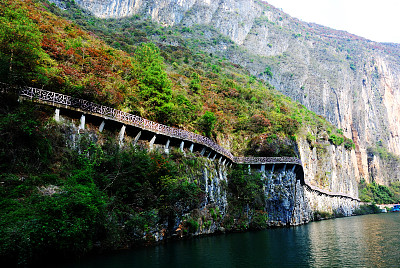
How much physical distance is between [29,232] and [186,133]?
1962 cm

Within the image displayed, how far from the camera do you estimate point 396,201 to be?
10219cm

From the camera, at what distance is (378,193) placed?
106625 mm

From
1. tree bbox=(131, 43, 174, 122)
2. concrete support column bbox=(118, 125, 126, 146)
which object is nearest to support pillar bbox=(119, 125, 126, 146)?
concrete support column bbox=(118, 125, 126, 146)

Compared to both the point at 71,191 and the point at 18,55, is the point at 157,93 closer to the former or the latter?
the point at 18,55

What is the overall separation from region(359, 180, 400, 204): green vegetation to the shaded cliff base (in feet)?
302

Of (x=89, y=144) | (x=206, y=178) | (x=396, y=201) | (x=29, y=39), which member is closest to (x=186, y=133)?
(x=206, y=178)

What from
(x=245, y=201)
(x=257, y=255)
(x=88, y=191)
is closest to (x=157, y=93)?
(x=88, y=191)

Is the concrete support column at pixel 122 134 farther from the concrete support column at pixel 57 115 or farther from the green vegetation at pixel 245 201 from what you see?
the green vegetation at pixel 245 201

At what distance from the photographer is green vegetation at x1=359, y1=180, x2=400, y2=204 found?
10238 centimetres

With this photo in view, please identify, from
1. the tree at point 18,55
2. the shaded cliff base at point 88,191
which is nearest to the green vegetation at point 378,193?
the shaded cliff base at point 88,191

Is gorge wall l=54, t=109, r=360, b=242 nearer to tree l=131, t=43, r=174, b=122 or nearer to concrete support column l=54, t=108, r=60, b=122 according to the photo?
concrete support column l=54, t=108, r=60, b=122

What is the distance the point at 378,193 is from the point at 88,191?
118 m

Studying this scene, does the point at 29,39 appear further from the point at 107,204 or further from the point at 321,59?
the point at 321,59

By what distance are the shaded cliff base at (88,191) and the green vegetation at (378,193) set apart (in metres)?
92.1
